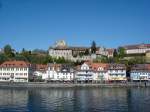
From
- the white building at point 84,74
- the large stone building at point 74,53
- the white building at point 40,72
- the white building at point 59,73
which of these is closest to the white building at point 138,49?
the large stone building at point 74,53

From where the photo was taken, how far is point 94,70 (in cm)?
11462

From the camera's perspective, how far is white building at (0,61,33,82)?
112875 millimetres

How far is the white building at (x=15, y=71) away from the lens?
112875 millimetres

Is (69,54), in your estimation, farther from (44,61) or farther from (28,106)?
(28,106)

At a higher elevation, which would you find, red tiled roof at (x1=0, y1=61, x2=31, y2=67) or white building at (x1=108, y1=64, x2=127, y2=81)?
red tiled roof at (x1=0, y1=61, x2=31, y2=67)

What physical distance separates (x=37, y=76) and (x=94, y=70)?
667 inches

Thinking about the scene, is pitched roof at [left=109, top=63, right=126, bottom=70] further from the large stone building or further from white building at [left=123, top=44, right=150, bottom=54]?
white building at [left=123, top=44, right=150, bottom=54]

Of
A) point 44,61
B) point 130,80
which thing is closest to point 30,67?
point 44,61

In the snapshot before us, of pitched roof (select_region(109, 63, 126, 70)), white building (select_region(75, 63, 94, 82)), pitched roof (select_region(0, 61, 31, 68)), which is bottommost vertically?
white building (select_region(75, 63, 94, 82))

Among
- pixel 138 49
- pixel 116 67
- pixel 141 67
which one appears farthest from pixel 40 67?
pixel 138 49

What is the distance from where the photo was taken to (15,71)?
11400cm

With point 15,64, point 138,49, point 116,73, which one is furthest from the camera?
point 138,49

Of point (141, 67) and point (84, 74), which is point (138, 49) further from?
point (84, 74)

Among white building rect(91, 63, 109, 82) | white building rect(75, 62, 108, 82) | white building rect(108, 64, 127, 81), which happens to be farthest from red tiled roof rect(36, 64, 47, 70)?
white building rect(108, 64, 127, 81)
